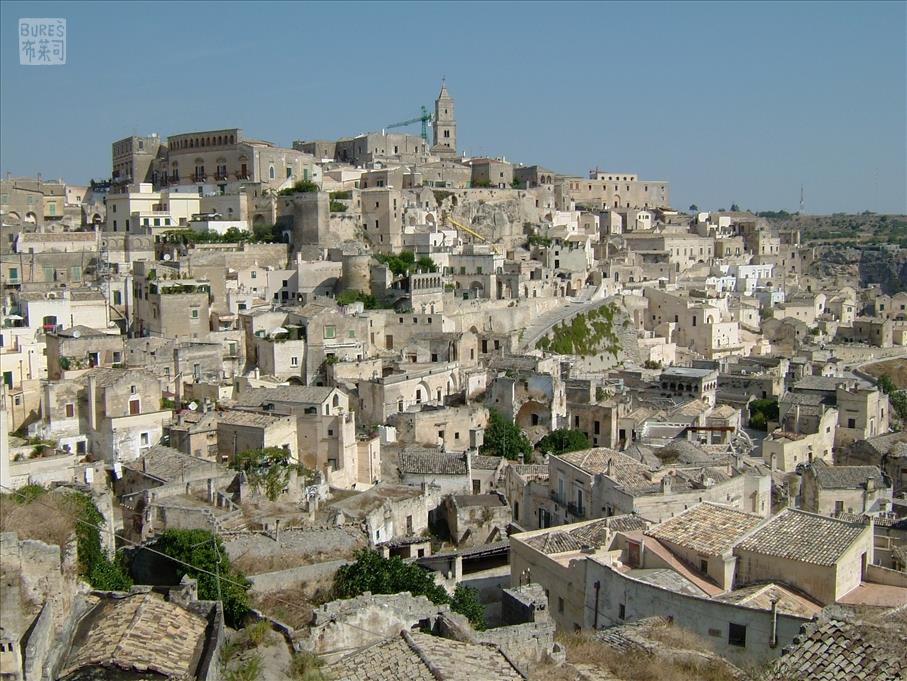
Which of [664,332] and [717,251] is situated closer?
[664,332]

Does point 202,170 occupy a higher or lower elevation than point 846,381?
higher

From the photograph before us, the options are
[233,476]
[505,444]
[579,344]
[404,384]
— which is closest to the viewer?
[233,476]

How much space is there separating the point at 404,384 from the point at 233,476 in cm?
964

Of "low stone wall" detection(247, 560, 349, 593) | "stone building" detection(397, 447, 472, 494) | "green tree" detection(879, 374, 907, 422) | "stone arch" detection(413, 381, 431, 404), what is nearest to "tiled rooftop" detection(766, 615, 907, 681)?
"low stone wall" detection(247, 560, 349, 593)

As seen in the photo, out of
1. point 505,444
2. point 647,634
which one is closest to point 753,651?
point 647,634

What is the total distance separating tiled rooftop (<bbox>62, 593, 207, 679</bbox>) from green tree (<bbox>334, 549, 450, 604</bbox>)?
284 cm

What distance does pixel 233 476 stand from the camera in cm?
1933

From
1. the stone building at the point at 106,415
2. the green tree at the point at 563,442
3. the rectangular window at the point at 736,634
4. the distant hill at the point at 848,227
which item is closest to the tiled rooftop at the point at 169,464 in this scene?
the stone building at the point at 106,415

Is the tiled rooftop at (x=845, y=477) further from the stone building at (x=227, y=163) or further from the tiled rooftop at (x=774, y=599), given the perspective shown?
the stone building at (x=227, y=163)

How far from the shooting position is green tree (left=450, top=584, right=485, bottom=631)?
13578mm

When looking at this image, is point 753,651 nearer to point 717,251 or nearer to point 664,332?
point 664,332

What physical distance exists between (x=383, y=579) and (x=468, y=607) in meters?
1.24

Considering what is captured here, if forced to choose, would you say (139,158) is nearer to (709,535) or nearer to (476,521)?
(476,521)

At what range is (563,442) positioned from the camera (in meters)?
26.8
